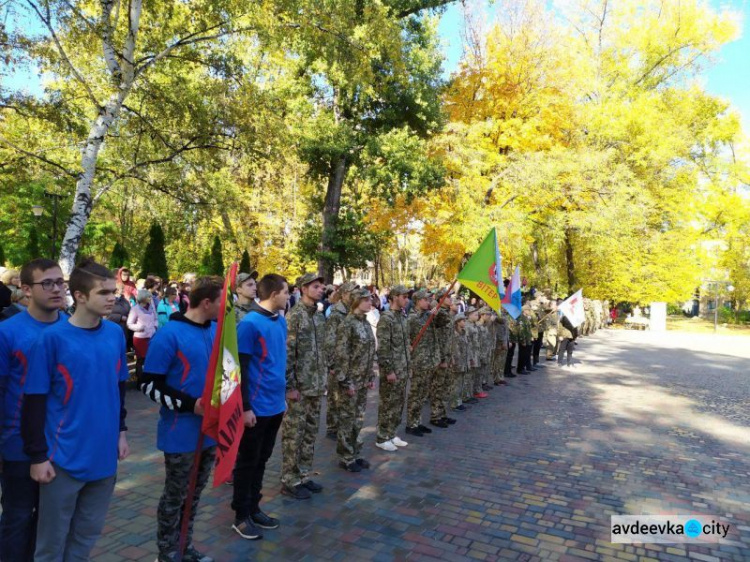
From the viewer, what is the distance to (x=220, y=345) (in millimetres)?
3225

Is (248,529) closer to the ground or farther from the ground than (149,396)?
closer to the ground

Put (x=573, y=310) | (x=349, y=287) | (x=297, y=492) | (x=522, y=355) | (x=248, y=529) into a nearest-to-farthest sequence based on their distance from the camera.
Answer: (x=248, y=529) < (x=297, y=492) < (x=349, y=287) < (x=522, y=355) < (x=573, y=310)

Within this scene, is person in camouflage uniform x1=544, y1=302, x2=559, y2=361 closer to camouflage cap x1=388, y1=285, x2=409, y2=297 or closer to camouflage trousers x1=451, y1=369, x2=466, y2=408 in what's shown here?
camouflage trousers x1=451, y1=369, x2=466, y2=408

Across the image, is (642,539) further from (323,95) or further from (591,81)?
(591,81)

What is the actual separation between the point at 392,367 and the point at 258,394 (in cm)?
269

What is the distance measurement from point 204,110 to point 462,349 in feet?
31.1

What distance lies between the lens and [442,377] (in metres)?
8.32

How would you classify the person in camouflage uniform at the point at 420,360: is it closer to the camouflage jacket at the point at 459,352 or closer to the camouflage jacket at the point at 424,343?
the camouflage jacket at the point at 424,343

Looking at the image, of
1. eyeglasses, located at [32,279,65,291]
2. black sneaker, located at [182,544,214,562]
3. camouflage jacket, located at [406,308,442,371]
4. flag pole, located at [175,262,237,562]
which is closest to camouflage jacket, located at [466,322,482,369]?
camouflage jacket, located at [406,308,442,371]

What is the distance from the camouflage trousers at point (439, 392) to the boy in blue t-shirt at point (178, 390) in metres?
5.09

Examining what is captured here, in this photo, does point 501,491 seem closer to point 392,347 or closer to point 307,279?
point 392,347

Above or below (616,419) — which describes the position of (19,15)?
above

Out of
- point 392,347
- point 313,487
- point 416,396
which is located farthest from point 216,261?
point 313,487

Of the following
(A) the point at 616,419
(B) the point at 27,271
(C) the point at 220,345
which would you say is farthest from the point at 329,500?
(A) the point at 616,419
